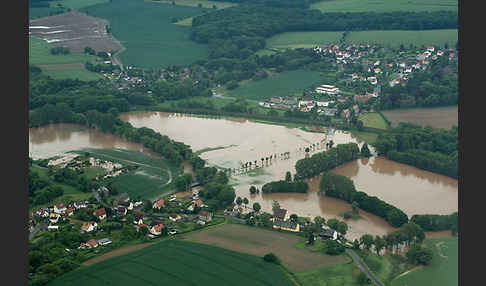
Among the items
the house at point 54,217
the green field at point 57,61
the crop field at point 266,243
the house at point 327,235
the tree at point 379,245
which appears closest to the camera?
the crop field at point 266,243

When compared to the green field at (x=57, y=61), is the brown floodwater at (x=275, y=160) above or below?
below

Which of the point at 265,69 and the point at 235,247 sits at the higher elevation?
the point at 265,69

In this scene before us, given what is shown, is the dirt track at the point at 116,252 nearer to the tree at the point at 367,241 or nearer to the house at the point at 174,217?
the house at the point at 174,217

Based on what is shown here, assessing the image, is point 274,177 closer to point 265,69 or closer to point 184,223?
point 184,223

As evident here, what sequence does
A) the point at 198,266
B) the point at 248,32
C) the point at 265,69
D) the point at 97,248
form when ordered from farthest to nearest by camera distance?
1. the point at 248,32
2. the point at 265,69
3. the point at 97,248
4. the point at 198,266

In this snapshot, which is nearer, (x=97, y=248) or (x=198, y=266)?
(x=198, y=266)

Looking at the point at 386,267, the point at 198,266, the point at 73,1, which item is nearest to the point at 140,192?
the point at 198,266

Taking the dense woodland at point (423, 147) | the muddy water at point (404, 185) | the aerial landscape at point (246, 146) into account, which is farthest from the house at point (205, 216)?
the dense woodland at point (423, 147)
